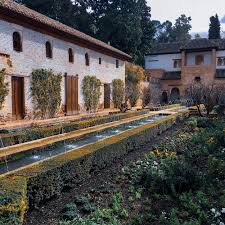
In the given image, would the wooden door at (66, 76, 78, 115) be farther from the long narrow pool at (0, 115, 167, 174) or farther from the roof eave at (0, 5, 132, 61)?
the long narrow pool at (0, 115, 167, 174)

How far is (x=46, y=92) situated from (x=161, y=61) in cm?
3191

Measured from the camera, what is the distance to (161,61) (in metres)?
47.3

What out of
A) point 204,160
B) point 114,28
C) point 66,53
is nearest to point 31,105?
point 66,53

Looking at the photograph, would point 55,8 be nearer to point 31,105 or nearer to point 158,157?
point 31,105

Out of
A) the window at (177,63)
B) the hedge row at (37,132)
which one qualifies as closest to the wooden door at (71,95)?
the hedge row at (37,132)

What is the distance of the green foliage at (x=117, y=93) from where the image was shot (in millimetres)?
27500

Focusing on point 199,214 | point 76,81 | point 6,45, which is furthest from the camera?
point 76,81

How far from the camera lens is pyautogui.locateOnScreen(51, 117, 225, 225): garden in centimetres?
516

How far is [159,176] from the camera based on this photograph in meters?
6.65

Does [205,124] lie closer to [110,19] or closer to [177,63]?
[110,19]

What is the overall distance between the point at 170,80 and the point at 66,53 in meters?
25.4

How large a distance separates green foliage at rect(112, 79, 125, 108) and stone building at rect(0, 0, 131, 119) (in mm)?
2904

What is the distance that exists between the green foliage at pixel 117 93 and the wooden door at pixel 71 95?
654cm

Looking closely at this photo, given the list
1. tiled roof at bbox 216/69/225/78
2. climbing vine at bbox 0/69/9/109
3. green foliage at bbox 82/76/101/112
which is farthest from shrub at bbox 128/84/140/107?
climbing vine at bbox 0/69/9/109
